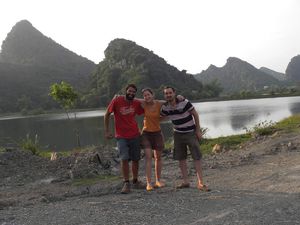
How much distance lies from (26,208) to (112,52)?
482ft

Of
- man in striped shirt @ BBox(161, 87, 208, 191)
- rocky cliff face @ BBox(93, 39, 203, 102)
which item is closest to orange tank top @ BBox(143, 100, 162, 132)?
man in striped shirt @ BBox(161, 87, 208, 191)

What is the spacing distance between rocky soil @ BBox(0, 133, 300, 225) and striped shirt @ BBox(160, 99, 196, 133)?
1053 mm

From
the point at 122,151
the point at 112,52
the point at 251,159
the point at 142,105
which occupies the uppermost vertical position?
the point at 112,52

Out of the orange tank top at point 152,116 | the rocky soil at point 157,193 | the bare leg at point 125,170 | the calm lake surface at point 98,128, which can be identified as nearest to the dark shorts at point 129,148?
the bare leg at point 125,170

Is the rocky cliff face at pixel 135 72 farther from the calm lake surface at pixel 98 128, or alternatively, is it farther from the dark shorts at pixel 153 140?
the dark shorts at pixel 153 140

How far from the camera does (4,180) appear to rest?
9.41 meters

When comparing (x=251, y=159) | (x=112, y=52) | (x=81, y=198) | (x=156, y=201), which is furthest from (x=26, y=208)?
(x=112, y=52)

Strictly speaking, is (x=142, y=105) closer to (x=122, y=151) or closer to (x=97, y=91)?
(x=122, y=151)

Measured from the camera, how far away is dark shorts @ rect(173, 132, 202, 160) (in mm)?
6859

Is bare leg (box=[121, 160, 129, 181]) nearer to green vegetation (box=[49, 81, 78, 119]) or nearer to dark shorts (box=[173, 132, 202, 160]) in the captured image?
dark shorts (box=[173, 132, 202, 160])

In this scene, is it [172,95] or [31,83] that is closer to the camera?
[172,95]

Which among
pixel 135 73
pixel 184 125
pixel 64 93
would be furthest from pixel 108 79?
pixel 184 125

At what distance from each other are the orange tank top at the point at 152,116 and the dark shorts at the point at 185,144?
389 millimetres

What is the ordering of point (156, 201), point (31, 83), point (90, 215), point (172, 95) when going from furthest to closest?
point (31, 83)
point (172, 95)
point (156, 201)
point (90, 215)
